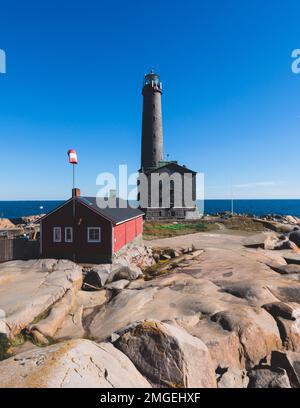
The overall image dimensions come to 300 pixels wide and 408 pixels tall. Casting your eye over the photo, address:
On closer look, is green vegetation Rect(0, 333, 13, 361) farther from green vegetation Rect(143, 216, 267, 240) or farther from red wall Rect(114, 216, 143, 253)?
green vegetation Rect(143, 216, 267, 240)

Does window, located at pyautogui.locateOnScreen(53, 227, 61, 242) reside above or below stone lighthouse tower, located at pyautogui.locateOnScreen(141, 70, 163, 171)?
below

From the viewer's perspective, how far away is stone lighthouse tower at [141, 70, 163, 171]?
54.0m

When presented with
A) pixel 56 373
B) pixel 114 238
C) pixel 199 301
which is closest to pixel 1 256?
pixel 114 238

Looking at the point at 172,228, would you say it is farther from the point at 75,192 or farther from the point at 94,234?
the point at 75,192

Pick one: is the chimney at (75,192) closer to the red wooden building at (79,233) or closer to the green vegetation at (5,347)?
the red wooden building at (79,233)

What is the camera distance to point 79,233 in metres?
22.3

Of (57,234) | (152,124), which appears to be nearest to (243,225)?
(152,124)

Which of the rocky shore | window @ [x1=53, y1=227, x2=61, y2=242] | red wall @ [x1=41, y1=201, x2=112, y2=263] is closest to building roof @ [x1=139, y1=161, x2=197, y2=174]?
the rocky shore

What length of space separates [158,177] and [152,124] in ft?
39.1

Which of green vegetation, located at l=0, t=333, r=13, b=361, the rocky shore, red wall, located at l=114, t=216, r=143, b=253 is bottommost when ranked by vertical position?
green vegetation, located at l=0, t=333, r=13, b=361

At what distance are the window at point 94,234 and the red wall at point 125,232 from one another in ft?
4.95

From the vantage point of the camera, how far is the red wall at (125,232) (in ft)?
74.8

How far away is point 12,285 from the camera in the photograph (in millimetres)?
16484

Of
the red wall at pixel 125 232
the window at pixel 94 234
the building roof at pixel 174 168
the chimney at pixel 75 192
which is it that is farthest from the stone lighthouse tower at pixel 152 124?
the window at pixel 94 234
